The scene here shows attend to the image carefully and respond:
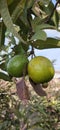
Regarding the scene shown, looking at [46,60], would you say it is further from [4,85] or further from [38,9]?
[4,85]

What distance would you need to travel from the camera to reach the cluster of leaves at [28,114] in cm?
253

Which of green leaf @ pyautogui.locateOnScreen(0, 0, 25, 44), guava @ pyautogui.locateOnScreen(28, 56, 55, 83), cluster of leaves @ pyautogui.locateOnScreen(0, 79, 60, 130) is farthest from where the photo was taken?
cluster of leaves @ pyautogui.locateOnScreen(0, 79, 60, 130)

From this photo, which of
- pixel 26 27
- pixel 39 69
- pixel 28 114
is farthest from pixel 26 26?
pixel 28 114

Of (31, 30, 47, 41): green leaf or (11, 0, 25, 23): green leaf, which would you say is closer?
Result: (31, 30, 47, 41): green leaf

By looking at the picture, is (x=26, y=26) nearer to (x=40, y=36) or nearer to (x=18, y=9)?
(x=18, y=9)

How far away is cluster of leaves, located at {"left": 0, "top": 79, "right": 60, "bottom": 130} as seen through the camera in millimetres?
2528

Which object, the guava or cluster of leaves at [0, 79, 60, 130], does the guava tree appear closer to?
the guava

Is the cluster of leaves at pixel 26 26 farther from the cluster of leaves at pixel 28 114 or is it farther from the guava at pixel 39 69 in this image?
the cluster of leaves at pixel 28 114

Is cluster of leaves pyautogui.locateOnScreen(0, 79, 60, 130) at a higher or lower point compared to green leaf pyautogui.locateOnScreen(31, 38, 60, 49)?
lower

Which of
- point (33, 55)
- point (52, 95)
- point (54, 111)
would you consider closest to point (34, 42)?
point (33, 55)

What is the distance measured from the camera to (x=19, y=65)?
874 mm

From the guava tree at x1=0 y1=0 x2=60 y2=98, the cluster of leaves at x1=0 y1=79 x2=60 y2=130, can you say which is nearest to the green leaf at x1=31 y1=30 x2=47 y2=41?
the guava tree at x1=0 y1=0 x2=60 y2=98

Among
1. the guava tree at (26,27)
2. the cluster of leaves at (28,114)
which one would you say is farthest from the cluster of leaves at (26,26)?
the cluster of leaves at (28,114)

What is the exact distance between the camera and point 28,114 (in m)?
2.62
